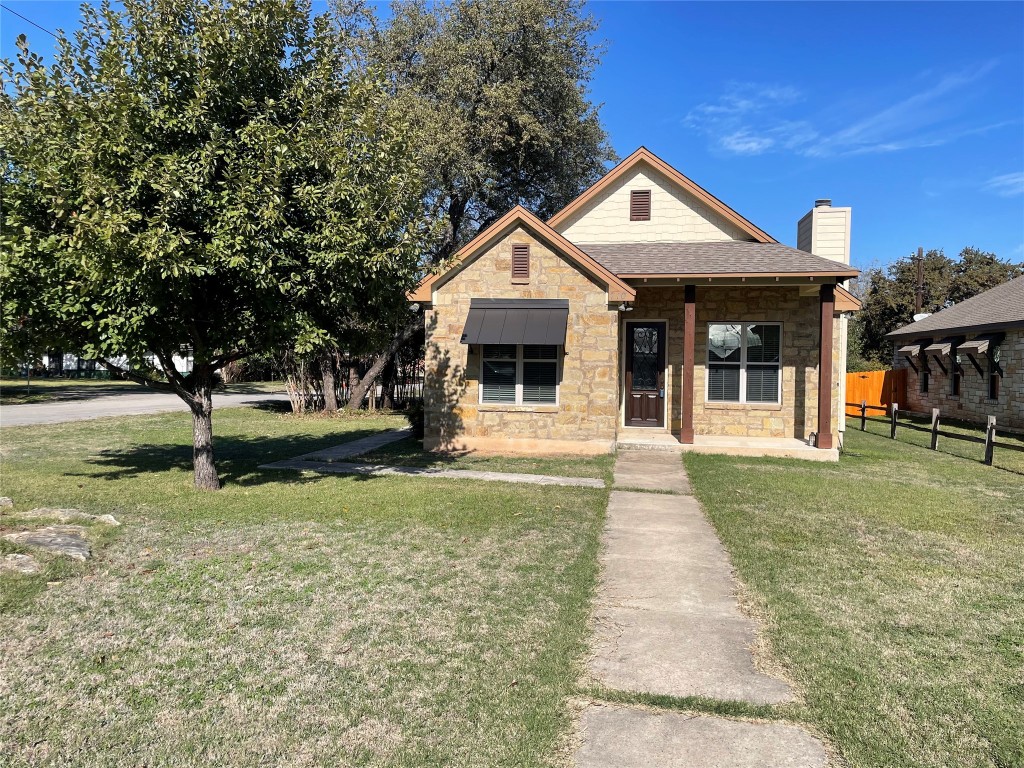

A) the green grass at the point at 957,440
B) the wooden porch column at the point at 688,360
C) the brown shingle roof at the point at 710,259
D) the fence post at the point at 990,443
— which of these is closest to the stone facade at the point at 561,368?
the brown shingle roof at the point at 710,259

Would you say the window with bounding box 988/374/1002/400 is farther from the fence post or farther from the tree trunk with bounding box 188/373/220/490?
the tree trunk with bounding box 188/373/220/490

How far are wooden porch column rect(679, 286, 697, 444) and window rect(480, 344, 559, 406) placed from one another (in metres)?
2.71

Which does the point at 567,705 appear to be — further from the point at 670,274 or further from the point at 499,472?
the point at 670,274

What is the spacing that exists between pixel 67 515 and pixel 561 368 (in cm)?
809

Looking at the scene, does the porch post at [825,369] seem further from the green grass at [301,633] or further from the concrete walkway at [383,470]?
the green grass at [301,633]

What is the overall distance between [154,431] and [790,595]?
15483 millimetres

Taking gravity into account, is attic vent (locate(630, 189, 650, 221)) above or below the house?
above

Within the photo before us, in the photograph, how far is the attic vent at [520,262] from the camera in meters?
12.0

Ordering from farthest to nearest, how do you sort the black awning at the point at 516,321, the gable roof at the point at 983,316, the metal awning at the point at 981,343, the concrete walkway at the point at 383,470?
the metal awning at the point at 981,343
the gable roof at the point at 983,316
the black awning at the point at 516,321
the concrete walkway at the point at 383,470

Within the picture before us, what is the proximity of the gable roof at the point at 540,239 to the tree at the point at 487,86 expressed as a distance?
269 inches

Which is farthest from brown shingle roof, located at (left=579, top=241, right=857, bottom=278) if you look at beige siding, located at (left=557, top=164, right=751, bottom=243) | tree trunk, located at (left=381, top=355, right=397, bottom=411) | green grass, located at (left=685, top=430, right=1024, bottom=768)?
tree trunk, located at (left=381, top=355, right=397, bottom=411)

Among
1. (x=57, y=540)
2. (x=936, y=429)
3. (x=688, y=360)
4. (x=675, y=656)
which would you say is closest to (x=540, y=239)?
(x=688, y=360)

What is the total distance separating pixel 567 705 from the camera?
3.24 meters

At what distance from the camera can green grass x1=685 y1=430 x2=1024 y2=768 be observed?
3.04 meters
